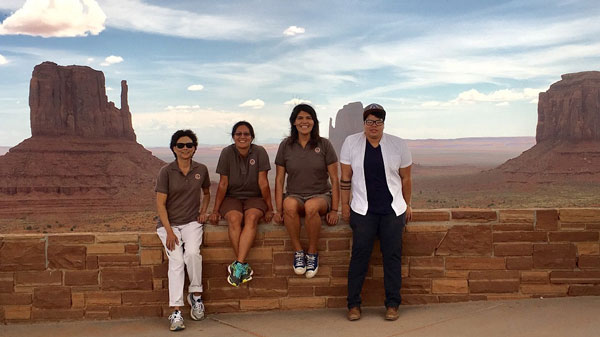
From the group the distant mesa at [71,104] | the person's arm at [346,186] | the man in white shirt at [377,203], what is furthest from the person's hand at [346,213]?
the distant mesa at [71,104]

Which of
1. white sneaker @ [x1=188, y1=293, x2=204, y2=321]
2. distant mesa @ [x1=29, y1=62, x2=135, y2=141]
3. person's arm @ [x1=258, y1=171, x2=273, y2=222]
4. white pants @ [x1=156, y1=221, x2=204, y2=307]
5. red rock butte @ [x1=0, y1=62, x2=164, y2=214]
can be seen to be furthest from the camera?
distant mesa @ [x1=29, y1=62, x2=135, y2=141]

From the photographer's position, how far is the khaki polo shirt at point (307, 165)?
4508 mm

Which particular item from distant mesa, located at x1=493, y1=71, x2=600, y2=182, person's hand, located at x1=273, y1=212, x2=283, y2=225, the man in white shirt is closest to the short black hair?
the man in white shirt

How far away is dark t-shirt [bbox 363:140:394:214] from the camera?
4.20 m

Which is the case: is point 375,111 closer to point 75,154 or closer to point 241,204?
point 241,204

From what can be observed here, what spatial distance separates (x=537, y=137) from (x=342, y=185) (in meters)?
83.2

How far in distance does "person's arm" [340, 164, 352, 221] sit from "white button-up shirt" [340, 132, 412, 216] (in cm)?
6

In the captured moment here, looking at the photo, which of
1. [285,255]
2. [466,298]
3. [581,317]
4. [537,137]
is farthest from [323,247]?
[537,137]

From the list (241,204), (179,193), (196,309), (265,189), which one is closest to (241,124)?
(265,189)

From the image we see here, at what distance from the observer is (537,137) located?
78188 millimetres

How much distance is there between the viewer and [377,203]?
420 centimetres

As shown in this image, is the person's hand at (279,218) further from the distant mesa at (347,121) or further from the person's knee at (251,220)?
the distant mesa at (347,121)

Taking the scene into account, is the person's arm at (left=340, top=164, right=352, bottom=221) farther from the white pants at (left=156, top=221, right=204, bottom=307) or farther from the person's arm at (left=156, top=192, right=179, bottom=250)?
the person's arm at (left=156, top=192, right=179, bottom=250)

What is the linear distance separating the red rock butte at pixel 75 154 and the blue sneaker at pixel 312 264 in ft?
174
